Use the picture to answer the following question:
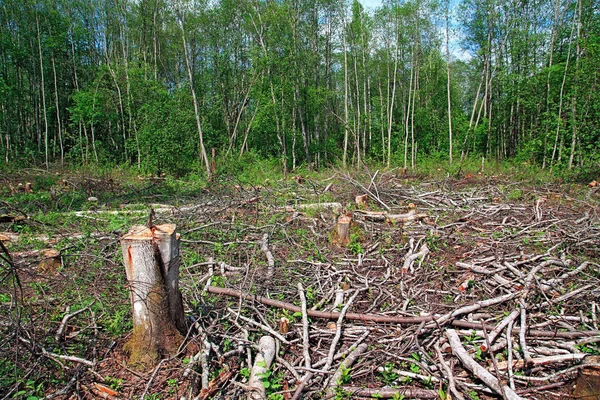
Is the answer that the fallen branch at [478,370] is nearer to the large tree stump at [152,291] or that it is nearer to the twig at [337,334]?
the twig at [337,334]

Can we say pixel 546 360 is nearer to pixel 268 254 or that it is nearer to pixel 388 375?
pixel 388 375

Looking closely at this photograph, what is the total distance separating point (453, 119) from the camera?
68.6 ft

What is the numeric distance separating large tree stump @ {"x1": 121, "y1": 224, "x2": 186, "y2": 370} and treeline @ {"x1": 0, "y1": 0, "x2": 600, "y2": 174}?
42.3 feet

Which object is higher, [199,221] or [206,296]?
[199,221]

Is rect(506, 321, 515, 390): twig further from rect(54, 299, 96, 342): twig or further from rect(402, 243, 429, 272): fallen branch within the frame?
rect(54, 299, 96, 342): twig

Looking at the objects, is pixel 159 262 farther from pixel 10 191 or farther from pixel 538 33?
pixel 538 33

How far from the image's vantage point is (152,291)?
2.49 meters

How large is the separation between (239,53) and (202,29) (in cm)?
243

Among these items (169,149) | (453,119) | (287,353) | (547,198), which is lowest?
(287,353)

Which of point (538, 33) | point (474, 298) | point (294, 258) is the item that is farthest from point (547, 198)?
point (538, 33)

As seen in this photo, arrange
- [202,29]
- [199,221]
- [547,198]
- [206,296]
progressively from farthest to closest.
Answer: [202,29] < [547,198] < [199,221] < [206,296]

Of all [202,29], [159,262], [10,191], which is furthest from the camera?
[202,29]

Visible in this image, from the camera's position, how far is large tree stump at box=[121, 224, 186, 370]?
2445mm

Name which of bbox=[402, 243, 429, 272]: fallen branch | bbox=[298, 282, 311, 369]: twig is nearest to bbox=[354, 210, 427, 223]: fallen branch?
bbox=[402, 243, 429, 272]: fallen branch
